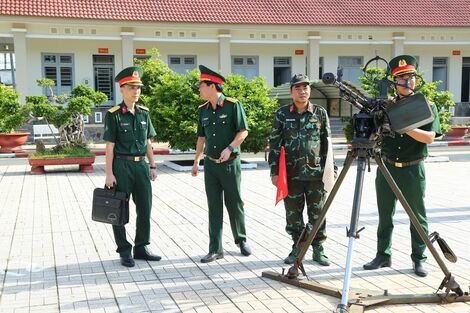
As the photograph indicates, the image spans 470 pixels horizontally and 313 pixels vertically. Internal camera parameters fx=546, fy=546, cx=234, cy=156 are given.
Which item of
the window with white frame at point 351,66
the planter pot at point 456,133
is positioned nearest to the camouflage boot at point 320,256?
the planter pot at point 456,133

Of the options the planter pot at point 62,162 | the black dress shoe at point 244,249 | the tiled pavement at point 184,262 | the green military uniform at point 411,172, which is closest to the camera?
the tiled pavement at point 184,262

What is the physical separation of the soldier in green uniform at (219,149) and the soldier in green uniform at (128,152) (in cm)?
66

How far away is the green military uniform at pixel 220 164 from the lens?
589 centimetres

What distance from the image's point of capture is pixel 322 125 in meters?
5.59

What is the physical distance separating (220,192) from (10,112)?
14092 mm

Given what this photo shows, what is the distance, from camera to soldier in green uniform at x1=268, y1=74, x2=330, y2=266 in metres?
5.49

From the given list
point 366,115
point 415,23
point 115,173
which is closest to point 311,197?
point 366,115

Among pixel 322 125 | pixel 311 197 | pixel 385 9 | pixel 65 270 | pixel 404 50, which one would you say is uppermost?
pixel 385 9

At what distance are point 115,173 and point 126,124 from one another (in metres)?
0.53

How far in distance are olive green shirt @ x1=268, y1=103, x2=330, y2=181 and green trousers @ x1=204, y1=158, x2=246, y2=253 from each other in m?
0.50

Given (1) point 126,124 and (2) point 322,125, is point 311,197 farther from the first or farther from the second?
(1) point 126,124

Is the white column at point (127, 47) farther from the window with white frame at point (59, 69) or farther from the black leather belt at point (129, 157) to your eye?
the black leather belt at point (129, 157)

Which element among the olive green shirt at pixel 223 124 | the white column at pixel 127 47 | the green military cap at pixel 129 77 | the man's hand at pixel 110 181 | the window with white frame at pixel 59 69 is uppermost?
the white column at pixel 127 47

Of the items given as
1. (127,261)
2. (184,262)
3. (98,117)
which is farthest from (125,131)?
(98,117)
